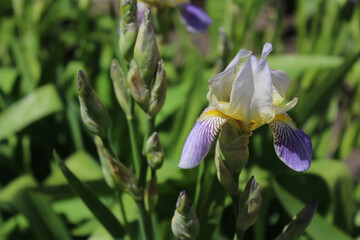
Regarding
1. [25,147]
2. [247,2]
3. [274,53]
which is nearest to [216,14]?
[247,2]

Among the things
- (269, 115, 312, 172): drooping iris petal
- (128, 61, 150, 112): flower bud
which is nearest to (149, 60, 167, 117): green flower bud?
(128, 61, 150, 112): flower bud

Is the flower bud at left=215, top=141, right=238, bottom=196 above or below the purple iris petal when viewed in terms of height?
below

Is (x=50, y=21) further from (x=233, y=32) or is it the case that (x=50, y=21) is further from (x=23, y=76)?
(x=233, y=32)

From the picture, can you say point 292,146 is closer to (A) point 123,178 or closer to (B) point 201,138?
(B) point 201,138

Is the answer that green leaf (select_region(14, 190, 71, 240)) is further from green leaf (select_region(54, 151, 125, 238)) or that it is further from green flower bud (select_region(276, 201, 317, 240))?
green flower bud (select_region(276, 201, 317, 240))

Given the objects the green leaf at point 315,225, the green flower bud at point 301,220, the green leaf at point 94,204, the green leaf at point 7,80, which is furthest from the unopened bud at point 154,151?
the green leaf at point 7,80

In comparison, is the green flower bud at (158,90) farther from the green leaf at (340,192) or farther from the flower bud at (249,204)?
the green leaf at (340,192)

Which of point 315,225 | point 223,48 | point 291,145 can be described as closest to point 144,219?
point 291,145
